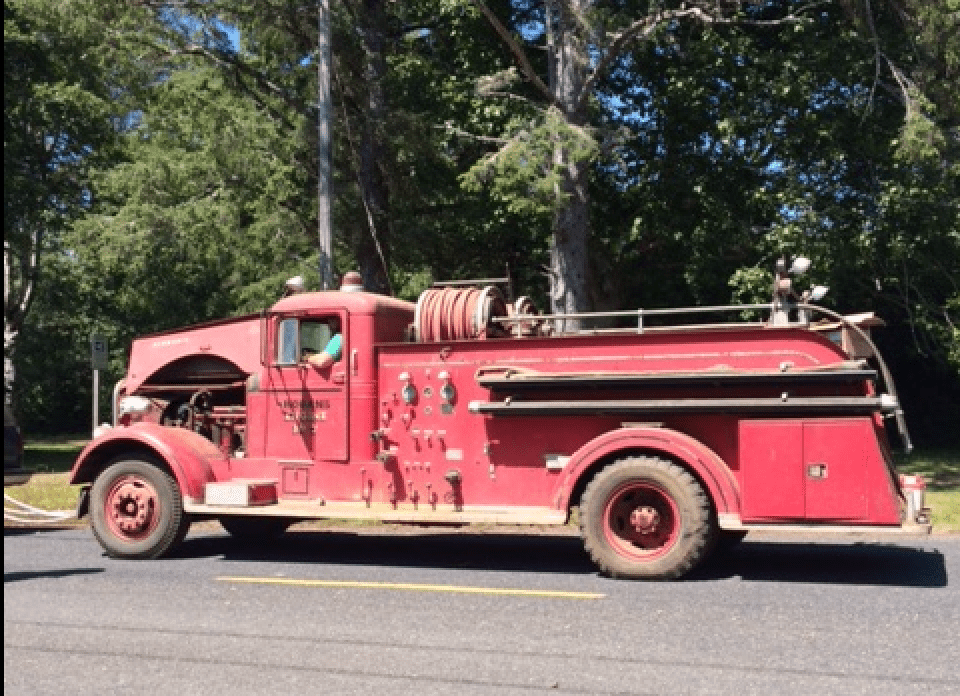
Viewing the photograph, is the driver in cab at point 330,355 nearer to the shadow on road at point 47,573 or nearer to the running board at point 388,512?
the running board at point 388,512

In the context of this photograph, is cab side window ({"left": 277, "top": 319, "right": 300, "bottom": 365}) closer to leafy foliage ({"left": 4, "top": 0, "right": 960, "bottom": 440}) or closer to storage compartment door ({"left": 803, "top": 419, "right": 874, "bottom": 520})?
storage compartment door ({"left": 803, "top": 419, "right": 874, "bottom": 520})

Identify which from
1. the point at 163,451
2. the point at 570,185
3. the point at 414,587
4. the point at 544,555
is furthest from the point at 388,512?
the point at 570,185

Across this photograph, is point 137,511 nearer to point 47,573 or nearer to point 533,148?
point 47,573

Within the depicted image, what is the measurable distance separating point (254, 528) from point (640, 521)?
4.74 m

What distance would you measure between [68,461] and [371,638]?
2012 cm

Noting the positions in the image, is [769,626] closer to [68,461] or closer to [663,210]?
[663,210]

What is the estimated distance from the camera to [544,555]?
9.85 metres

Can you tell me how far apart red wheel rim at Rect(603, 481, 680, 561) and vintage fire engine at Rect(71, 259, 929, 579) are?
0.06ft

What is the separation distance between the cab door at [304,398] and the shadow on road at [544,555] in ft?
3.60

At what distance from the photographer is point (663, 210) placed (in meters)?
19.2

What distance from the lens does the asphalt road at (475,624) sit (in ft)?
17.2

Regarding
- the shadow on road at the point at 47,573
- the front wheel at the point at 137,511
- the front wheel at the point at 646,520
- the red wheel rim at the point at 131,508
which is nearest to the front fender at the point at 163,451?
the front wheel at the point at 137,511

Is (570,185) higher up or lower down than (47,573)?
higher up

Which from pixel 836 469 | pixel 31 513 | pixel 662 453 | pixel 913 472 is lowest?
pixel 31 513
